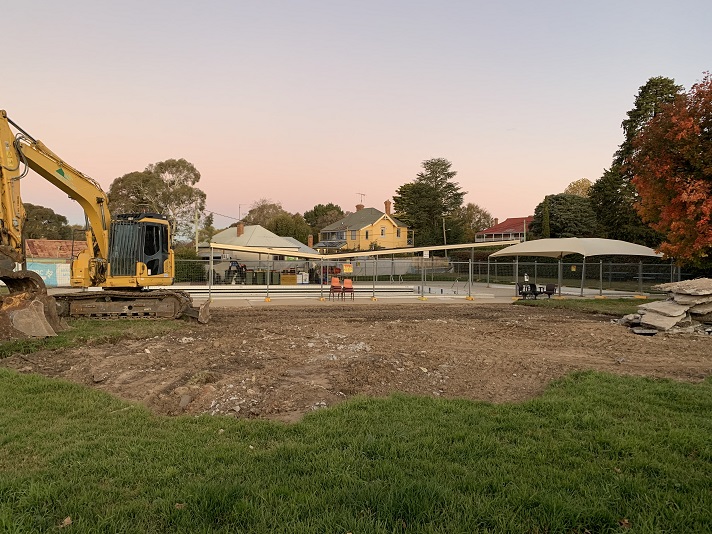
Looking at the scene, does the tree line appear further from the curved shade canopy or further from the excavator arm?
the excavator arm

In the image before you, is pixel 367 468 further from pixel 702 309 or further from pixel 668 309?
pixel 702 309

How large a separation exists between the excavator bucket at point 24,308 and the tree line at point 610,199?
18.2 m

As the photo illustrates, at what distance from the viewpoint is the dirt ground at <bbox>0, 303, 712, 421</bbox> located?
6445 millimetres

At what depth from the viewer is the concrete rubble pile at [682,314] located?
508 inches

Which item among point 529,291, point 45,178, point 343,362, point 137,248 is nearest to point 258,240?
point 529,291

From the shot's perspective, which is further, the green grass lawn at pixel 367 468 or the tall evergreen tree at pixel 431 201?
the tall evergreen tree at pixel 431 201

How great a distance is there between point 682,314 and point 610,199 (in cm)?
3469

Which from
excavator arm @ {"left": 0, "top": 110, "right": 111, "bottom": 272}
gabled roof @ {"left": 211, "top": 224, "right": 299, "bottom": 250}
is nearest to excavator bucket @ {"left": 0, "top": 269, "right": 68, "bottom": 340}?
excavator arm @ {"left": 0, "top": 110, "right": 111, "bottom": 272}

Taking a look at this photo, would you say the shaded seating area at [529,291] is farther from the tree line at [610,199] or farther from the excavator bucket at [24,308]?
the excavator bucket at [24,308]

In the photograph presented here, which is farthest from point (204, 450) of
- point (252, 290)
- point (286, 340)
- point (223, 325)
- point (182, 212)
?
point (182, 212)

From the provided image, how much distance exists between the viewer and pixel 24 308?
10.2 metres

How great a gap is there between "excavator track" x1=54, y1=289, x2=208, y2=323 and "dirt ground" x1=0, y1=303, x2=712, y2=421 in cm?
134

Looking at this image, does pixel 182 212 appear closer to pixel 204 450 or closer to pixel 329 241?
pixel 329 241

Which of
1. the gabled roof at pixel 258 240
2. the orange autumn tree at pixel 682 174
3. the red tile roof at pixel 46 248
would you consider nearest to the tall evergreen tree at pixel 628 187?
the orange autumn tree at pixel 682 174
